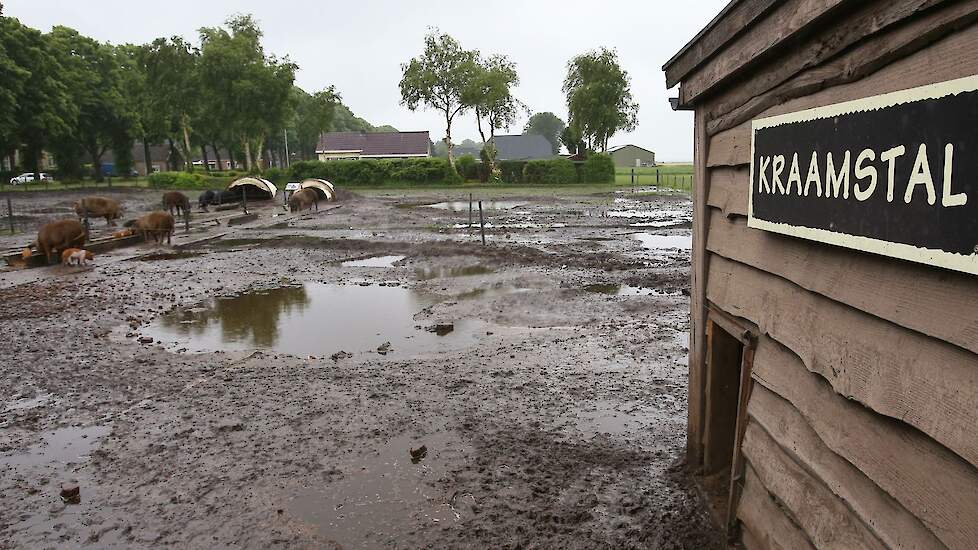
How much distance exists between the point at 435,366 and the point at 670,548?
424 cm

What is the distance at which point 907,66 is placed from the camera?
6.79ft

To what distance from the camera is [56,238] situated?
16.0 m

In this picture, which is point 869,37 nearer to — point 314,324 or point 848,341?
point 848,341

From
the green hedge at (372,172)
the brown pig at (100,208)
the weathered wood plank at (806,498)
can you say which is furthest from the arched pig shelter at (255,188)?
the weathered wood plank at (806,498)

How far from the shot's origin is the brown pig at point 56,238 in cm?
1594

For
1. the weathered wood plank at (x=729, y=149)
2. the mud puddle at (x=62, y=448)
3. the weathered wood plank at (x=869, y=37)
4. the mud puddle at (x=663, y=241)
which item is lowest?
the mud puddle at (x=62, y=448)

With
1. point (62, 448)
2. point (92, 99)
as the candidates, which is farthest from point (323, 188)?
point (92, 99)

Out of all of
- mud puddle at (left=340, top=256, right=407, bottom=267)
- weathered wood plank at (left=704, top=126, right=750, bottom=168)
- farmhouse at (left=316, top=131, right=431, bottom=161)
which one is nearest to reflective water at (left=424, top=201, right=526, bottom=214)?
mud puddle at (left=340, top=256, right=407, bottom=267)

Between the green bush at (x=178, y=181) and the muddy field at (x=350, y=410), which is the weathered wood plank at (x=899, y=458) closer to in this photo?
the muddy field at (x=350, y=410)

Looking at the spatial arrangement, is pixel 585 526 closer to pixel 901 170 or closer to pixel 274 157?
pixel 901 170

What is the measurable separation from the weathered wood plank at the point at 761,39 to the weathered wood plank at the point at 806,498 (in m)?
1.80

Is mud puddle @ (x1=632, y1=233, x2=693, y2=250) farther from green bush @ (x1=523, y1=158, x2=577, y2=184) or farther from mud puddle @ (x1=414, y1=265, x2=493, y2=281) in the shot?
green bush @ (x1=523, y1=158, x2=577, y2=184)

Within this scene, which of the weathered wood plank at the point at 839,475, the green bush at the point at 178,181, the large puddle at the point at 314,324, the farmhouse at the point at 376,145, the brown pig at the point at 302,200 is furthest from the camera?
the farmhouse at the point at 376,145

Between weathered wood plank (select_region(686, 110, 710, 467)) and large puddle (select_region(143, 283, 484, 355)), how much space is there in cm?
442
